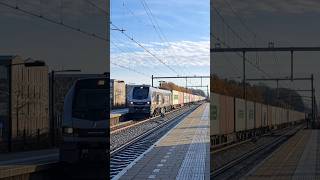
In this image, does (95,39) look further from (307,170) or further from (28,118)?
(307,170)

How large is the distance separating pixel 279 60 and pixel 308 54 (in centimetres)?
20

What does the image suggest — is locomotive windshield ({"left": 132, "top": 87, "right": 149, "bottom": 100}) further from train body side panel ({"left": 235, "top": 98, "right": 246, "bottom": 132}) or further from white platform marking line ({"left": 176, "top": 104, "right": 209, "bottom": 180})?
train body side panel ({"left": 235, "top": 98, "right": 246, "bottom": 132})

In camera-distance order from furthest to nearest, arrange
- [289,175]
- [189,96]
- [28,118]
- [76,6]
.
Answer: [189,96] < [76,6] < [28,118] < [289,175]

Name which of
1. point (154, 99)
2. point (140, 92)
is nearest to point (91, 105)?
point (140, 92)

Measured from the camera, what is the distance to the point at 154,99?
11.5ft

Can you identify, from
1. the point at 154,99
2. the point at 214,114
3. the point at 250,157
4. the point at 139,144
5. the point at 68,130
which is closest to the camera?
the point at 214,114

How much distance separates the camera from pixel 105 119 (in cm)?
314

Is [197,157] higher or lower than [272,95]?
lower

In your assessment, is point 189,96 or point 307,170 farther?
point 189,96

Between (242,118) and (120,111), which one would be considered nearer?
(242,118)

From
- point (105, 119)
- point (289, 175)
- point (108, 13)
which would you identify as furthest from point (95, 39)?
point (289, 175)

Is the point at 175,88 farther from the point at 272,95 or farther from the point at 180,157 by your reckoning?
the point at 272,95

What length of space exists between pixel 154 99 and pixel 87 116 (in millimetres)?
600

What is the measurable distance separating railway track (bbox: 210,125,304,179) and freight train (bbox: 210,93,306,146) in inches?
2.9
